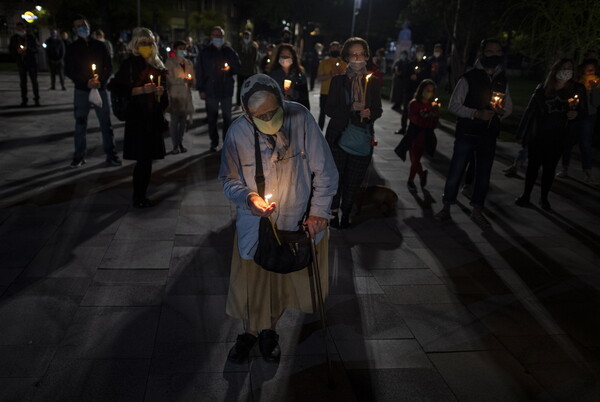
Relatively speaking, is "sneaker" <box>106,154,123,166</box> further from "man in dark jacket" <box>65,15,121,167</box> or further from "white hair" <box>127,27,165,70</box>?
"white hair" <box>127,27,165,70</box>

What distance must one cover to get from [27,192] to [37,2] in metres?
37.5

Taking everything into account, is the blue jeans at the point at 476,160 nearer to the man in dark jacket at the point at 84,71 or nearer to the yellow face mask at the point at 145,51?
the yellow face mask at the point at 145,51

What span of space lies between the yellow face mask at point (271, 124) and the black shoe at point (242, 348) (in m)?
1.44

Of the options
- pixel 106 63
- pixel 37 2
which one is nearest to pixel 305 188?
pixel 106 63

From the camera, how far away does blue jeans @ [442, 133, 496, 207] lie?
627 centimetres

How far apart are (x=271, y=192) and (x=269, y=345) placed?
→ 3.58 feet

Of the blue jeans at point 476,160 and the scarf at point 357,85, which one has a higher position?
the scarf at point 357,85

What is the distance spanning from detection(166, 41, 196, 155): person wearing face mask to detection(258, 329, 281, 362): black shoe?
6216mm

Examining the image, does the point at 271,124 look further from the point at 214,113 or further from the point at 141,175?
the point at 214,113

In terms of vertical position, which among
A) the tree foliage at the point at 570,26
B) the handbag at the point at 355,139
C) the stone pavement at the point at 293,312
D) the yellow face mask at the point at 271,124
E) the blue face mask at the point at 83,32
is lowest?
the stone pavement at the point at 293,312

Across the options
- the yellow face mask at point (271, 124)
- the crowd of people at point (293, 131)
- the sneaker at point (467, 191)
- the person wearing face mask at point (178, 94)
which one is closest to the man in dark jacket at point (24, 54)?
the crowd of people at point (293, 131)

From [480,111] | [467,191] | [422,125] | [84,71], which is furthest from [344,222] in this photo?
[84,71]

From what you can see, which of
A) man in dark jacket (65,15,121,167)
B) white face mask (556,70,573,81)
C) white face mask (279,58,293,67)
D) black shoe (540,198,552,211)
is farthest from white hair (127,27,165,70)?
black shoe (540,198,552,211)

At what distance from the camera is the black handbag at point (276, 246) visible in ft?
10.2
